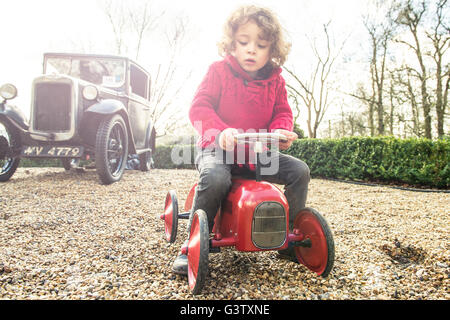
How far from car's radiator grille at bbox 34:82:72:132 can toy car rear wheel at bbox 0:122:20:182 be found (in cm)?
45

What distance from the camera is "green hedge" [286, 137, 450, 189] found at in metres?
5.85

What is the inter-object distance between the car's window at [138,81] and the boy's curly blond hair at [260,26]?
4819mm

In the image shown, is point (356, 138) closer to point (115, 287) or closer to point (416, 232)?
point (416, 232)

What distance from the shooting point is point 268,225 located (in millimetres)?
1520

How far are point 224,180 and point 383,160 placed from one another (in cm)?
606

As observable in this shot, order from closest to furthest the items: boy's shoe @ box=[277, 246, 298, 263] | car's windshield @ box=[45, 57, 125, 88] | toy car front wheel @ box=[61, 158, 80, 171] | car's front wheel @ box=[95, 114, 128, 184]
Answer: boy's shoe @ box=[277, 246, 298, 263]
car's front wheel @ box=[95, 114, 128, 184]
car's windshield @ box=[45, 57, 125, 88]
toy car front wheel @ box=[61, 158, 80, 171]

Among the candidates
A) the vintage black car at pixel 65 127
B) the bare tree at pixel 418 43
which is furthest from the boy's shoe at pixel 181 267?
the bare tree at pixel 418 43

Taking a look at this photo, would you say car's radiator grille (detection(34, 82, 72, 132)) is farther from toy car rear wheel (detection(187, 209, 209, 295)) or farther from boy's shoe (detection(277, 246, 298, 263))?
boy's shoe (detection(277, 246, 298, 263))

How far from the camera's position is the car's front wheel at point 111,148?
441cm

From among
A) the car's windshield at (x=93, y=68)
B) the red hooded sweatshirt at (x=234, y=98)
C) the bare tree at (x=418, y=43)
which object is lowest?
the red hooded sweatshirt at (x=234, y=98)

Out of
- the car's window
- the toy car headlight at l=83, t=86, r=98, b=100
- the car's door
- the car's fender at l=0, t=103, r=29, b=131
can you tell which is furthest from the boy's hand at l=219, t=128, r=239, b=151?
the car's window

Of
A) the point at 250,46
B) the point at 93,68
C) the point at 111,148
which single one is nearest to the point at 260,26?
the point at 250,46

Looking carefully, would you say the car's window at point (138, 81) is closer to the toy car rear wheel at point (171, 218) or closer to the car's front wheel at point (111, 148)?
the car's front wheel at point (111, 148)

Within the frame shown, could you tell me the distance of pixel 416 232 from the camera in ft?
8.62
